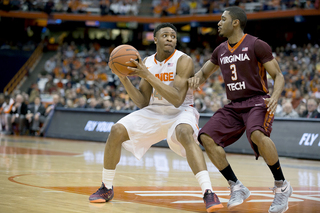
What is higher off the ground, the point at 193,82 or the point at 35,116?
the point at 193,82

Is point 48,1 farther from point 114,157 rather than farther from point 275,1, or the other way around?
point 114,157

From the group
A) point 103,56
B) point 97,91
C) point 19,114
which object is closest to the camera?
point 19,114

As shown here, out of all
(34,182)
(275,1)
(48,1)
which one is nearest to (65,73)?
(48,1)

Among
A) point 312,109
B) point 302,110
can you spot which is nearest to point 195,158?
point 312,109

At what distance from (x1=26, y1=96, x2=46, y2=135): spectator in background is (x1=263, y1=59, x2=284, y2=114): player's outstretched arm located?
44.2ft

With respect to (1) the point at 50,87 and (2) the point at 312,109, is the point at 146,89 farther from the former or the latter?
(1) the point at 50,87

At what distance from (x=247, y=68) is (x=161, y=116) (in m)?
1.10

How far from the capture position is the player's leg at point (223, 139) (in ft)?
14.3

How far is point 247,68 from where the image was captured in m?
4.38

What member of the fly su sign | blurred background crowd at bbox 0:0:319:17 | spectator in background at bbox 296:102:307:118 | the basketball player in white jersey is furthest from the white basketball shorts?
blurred background crowd at bbox 0:0:319:17

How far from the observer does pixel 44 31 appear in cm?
3375

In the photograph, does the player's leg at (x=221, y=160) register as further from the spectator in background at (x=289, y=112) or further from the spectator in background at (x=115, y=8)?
the spectator in background at (x=115, y=8)

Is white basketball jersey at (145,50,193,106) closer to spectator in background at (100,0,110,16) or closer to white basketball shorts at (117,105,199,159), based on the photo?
white basketball shorts at (117,105,199,159)

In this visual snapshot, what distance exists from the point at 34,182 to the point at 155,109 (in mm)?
1939
